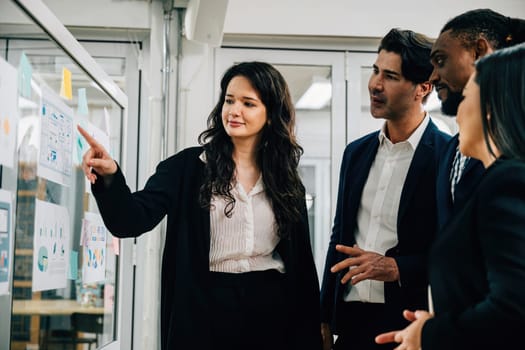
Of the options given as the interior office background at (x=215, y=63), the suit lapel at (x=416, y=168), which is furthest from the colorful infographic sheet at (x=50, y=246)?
the interior office background at (x=215, y=63)

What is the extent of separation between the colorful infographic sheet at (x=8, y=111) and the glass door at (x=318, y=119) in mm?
2532

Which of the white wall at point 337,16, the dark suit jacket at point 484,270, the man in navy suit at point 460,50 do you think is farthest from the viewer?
the white wall at point 337,16

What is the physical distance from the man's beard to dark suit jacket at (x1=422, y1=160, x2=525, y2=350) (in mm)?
697

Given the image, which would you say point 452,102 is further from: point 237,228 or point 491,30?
point 237,228

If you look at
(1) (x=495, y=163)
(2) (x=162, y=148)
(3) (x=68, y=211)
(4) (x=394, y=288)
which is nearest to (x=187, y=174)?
(3) (x=68, y=211)

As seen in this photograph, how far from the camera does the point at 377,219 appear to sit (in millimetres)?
2104

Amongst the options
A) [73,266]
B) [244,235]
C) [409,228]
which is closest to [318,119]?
[409,228]

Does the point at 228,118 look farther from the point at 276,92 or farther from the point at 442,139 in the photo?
the point at 442,139

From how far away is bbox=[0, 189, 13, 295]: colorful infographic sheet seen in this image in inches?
52.3

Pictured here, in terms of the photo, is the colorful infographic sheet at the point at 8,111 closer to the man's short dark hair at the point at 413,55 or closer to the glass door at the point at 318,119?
the man's short dark hair at the point at 413,55

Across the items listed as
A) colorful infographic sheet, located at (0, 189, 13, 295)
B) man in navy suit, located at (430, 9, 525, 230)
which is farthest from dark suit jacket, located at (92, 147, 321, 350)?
man in navy suit, located at (430, 9, 525, 230)

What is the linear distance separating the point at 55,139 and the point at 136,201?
267 millimetres

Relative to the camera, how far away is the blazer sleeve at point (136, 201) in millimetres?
1673

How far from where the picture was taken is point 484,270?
3.66 ft
